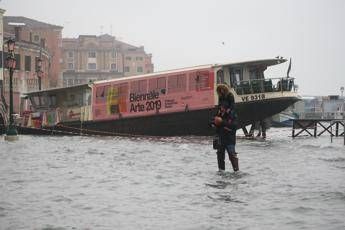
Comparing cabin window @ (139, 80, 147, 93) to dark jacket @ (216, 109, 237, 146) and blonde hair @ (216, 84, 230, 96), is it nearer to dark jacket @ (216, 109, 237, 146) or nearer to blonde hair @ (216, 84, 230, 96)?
dark jacket @ (216, 109, 237, 146)

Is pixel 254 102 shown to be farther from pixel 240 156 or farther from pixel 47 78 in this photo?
pixel 47 78

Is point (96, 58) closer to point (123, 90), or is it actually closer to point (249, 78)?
point (123, 90)

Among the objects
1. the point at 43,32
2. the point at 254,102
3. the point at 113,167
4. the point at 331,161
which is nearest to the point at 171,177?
the point at 113,167

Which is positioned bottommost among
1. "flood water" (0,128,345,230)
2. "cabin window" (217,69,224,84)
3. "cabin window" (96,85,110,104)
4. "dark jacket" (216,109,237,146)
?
"flood water" (0,128,345,230)

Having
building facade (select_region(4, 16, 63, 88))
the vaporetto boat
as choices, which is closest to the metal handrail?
the vaporetto boat

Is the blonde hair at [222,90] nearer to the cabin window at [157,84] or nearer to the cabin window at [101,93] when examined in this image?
the cabin window at [157,84]

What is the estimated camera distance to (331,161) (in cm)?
1445

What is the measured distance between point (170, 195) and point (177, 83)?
62.1 feet

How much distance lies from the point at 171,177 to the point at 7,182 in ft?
9.63

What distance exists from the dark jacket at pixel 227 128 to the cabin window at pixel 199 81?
50.3 feet

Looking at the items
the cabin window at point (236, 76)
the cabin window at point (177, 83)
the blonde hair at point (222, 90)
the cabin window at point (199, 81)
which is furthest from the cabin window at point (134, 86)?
the blonde hair at point (222, 90)

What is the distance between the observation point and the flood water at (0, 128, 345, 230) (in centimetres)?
657

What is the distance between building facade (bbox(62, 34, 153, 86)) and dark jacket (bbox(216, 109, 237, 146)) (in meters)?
91.3

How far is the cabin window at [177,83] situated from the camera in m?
27.0
